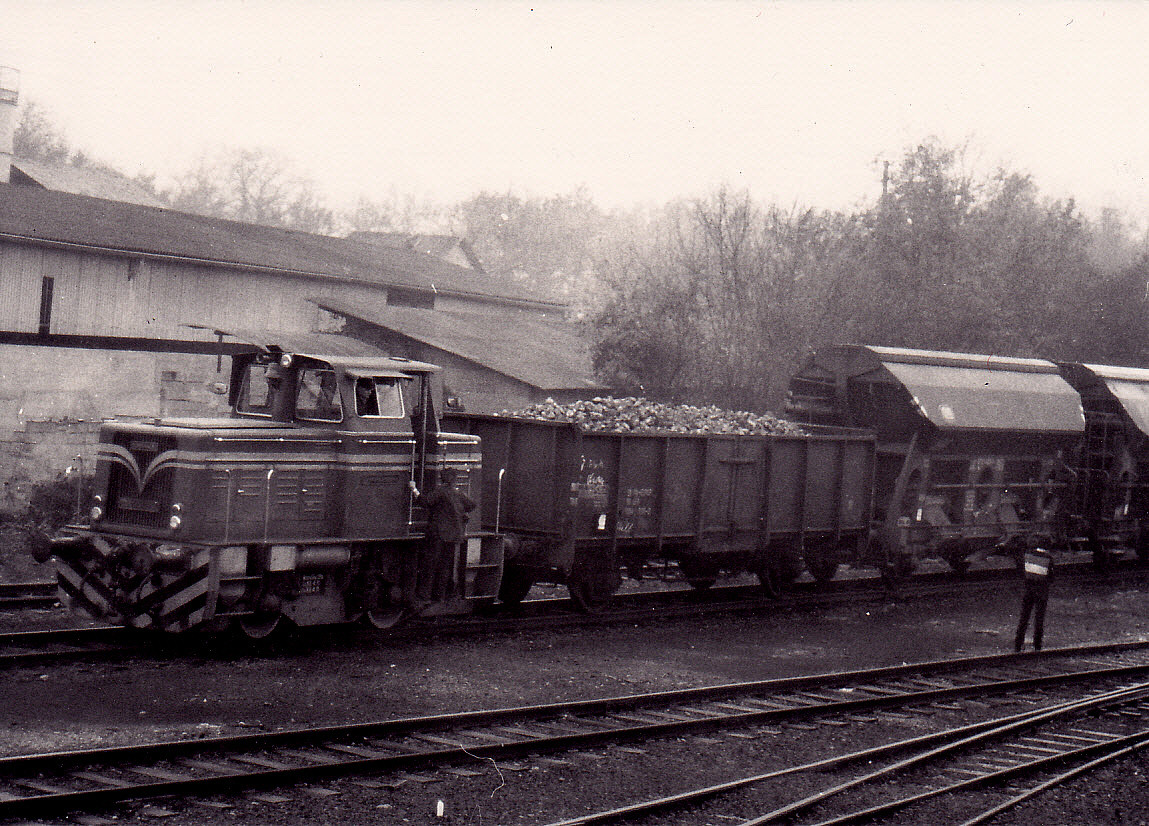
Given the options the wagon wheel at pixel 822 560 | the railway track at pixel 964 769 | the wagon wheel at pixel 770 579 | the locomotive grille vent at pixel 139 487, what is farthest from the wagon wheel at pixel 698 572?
the locomotive grille vent at pixel 139 487

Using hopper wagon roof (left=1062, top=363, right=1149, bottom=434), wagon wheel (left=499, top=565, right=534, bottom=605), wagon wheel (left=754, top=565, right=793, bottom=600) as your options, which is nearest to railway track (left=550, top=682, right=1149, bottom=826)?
wagon wheel (left=499, top=565, right=534, bottom=605)

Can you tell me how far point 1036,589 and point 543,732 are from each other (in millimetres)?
7678

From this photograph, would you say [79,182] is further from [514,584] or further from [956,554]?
[956,554]

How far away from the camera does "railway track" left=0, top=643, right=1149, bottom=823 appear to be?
768 centimetres

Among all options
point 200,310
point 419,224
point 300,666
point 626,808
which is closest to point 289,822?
point 626,808

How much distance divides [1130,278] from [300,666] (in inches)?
1263

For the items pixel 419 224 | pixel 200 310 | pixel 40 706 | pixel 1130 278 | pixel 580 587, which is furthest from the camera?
pixel 419 224

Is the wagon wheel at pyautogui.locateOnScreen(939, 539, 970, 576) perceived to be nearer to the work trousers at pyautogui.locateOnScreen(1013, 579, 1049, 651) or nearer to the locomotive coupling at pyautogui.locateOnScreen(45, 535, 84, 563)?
the work trousers at pyautogui.locateOnScreen(1013, 579, 1049, 651)

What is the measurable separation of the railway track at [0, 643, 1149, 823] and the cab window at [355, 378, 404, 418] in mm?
3732

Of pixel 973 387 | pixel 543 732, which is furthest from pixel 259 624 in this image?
pixel 973 387

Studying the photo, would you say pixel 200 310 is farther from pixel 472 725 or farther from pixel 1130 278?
pixel 1130 278

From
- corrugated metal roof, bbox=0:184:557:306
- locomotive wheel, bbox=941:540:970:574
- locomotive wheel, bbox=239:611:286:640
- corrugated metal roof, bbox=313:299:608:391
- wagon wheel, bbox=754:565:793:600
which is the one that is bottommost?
locomotive wheel, bbox=239:611:286:640

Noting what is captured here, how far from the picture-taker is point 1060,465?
68.4 feet

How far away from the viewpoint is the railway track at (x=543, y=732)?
768 centimetres
